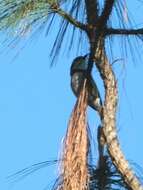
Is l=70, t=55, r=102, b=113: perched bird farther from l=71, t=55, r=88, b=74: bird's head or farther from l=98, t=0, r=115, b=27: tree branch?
l=98, t=0, r=115, b=27: tree branch

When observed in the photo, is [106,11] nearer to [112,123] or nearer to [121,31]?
[121,31]

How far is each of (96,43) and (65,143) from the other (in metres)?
0.28

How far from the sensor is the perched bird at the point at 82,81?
65.8 inches

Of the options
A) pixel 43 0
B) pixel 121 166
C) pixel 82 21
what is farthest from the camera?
pixel 82 21

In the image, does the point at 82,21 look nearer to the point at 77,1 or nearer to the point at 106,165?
the point at 77,1

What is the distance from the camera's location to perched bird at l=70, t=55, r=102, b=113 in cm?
167

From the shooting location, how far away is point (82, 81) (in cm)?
170

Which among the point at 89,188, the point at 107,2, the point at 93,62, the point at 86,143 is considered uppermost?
the point at 107,2

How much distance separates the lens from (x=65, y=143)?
1.64 m

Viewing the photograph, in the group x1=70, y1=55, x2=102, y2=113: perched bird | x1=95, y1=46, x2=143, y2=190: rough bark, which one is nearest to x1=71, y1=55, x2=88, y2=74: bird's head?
x1=70, y1=55, x2=102, y2=113: perched bird

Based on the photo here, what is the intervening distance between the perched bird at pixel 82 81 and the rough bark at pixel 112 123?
6cm

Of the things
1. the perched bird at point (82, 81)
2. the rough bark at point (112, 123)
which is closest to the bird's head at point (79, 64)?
the perched bird at point (82, 81)

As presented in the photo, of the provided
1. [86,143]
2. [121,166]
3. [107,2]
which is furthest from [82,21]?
[121,166]

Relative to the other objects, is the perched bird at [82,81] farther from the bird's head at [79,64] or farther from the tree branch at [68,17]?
the tree branch at [68,17]
